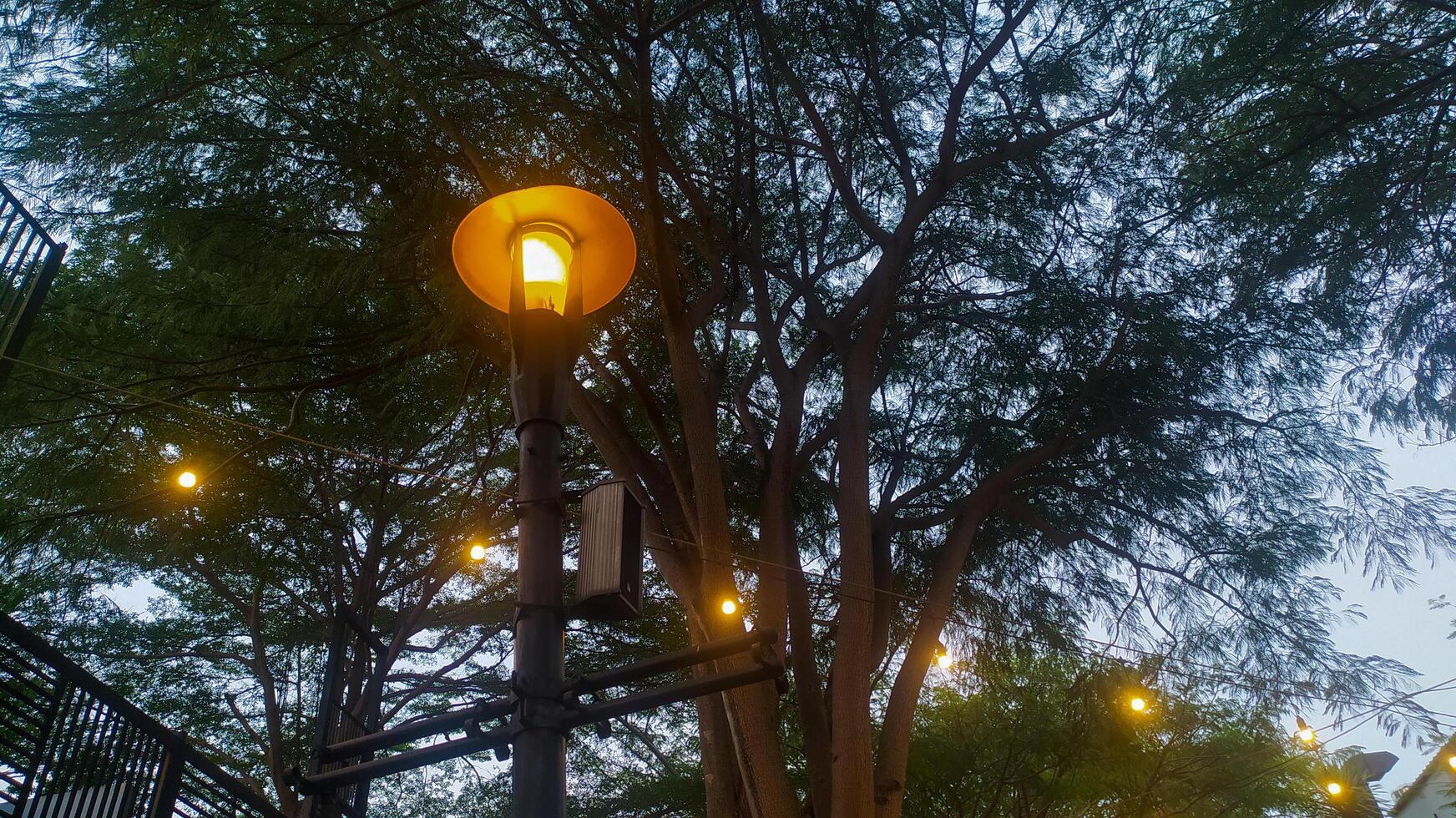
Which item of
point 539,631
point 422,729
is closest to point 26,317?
point 422,729

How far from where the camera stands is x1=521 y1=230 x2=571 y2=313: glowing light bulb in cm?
274

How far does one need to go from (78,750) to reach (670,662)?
351 cm

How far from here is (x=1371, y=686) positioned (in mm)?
6914

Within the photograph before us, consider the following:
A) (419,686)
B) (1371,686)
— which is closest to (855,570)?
(1371,686)

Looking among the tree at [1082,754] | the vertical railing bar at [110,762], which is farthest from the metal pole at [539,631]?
the tree at [1082,754]

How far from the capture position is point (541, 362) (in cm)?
259

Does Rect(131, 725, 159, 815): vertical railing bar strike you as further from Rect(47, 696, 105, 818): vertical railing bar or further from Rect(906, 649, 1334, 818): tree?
Rect(906, 649, 1334, 818): tree

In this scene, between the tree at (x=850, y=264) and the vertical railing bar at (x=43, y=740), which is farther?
the tree at (x=850, y=264)

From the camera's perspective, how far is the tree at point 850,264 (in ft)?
20.2

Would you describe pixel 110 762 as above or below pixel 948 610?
below

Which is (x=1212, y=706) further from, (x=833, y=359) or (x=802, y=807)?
(x=802, y=807)

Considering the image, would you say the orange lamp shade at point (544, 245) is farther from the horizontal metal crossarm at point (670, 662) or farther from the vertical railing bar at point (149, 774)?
the vertical railing bar at point (149, 774)

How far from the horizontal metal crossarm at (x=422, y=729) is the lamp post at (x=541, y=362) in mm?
129

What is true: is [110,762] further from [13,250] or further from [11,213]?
[11,213]
